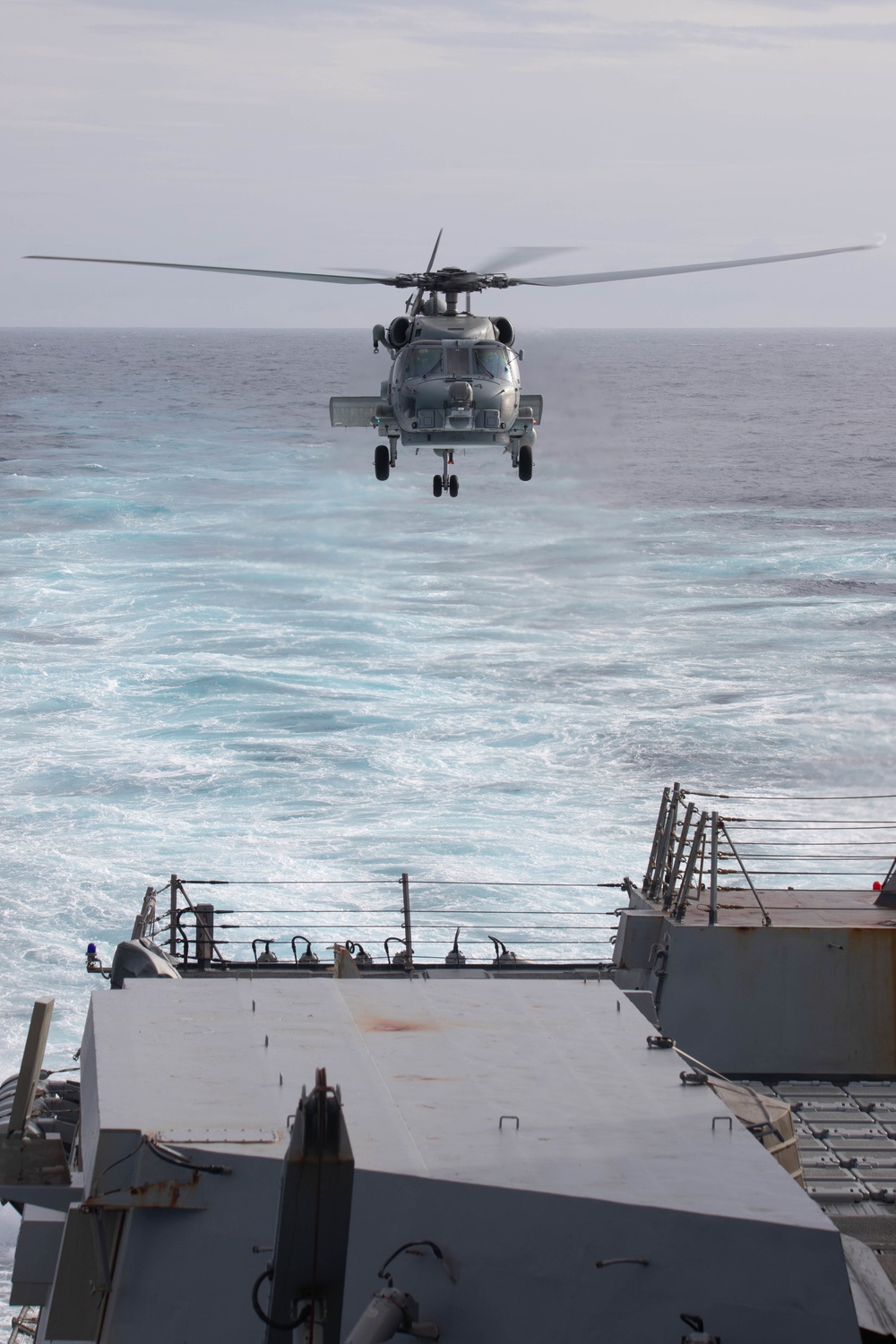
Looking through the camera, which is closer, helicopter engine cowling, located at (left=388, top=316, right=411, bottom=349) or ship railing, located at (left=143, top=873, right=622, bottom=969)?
ship railing, located at (left=143, top=873, right=622, bottom=969)

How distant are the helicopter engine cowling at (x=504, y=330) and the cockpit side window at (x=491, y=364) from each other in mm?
1091

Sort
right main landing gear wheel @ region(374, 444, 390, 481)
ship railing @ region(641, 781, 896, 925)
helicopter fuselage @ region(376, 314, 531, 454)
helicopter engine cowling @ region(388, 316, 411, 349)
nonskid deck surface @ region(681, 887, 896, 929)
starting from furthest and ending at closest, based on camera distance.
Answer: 1. right main landing gear wheel @ region(374, 444, 390, 481)
2. helicopter engine cowling @ region(388, 316, 411, 349)
3. helicopter fuselage @ region(376, 314, 531, 454)
4. ship railing @ region(641, 781, 896, 925)
5. nonskid deck surface @ region(681, 887, 896, 929)

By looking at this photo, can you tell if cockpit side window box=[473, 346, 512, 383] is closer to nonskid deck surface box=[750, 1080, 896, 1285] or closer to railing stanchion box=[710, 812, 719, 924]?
railing stanchion box=[710, 812, 719, 924]

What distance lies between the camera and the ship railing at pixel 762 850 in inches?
570

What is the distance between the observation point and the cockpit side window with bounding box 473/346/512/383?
2389 centimetres

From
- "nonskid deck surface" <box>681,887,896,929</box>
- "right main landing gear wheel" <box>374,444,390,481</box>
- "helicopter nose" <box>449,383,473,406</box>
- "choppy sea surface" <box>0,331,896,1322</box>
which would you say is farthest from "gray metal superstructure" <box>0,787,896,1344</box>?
"right main landing gear wheel" <box>374,444,390,481</box>

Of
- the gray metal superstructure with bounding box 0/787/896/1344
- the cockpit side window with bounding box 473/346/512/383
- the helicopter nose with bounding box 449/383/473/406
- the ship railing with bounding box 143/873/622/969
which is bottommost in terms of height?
the gray metal superstructure with bounding box 0/787/896/1344

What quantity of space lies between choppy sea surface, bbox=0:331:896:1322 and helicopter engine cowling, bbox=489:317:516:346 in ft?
15.9

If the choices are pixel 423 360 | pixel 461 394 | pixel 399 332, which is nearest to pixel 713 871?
pixel 461 394

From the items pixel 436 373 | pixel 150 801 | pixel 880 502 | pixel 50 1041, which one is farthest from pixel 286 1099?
pixel 880 502

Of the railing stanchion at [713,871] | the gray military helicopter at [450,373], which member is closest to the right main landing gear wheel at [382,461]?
the gray military helicopter at [450,373]

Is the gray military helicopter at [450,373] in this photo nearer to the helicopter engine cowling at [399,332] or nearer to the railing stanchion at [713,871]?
the helicopter engine cowling at [399,332]

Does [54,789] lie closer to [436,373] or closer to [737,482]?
[436,373]

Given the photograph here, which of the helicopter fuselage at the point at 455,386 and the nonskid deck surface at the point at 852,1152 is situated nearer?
the nonskid deck surface at the point at 852,1152
